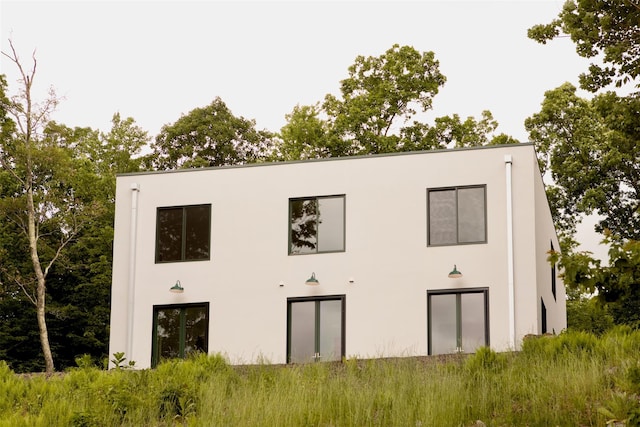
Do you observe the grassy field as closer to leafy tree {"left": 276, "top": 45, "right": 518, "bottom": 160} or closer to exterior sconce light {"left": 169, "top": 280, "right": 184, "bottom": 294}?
exterior sconce light {"left": 169, "top": 280, "right": 184, "bottom": 294}

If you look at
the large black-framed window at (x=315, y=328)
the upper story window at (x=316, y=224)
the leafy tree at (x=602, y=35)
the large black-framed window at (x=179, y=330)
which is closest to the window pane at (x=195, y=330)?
the large black-framed window at (x=179, y=330)

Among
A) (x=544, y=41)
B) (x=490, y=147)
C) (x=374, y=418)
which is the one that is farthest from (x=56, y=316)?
(x=374, y=418)

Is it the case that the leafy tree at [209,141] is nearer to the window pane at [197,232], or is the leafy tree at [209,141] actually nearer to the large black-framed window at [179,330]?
the window pane at [197,232]

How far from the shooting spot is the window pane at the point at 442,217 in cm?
2247

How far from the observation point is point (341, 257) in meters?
23.0

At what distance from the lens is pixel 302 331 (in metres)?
22.6

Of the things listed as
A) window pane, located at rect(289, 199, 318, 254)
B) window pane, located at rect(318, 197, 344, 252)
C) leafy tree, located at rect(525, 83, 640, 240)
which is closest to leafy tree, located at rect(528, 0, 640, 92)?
window pane, located at rect(318, 197, 344, 252)

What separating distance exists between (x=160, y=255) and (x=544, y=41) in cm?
1005

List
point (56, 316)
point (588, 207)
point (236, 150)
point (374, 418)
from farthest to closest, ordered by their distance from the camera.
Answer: point (236, 150) < point (588, 207) < point (56, 316) < point (374, 418)

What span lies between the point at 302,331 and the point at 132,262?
454 cm

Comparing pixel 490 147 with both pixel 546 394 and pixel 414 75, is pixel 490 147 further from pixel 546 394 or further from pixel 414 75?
pixel 414 75

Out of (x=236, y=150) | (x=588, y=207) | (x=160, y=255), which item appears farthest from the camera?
(x=236, y=150)

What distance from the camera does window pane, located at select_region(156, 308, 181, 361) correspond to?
2316 centimetres

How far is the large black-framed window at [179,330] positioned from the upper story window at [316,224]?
8.37 feet
